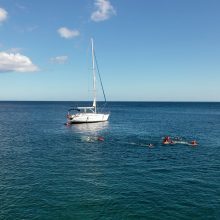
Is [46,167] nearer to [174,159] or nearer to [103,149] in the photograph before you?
[103,149]

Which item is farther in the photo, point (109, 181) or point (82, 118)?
point (82, 118)

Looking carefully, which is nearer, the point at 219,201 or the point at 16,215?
the point at 16,215

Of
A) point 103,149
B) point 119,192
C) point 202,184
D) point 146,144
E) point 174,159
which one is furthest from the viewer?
point 146,144

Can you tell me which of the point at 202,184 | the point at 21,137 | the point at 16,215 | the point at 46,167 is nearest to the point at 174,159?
the point at 202,184

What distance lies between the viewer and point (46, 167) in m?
44.2

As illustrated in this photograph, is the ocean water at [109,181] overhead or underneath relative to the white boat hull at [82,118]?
underneath

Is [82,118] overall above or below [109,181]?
above

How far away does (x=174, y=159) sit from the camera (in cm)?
4928

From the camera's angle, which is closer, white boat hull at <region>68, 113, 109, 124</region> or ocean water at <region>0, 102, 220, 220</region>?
ocean water at <region>0, 102, 220, 220</region>

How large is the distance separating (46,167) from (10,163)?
6.37m

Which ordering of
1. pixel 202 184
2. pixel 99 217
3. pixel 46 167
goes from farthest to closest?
pixel 46 167 < pixel 202 184 < pixel 99 217

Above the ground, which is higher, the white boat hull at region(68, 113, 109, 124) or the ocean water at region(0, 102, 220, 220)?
the white boat hull at region(68, 113, 109, 124)

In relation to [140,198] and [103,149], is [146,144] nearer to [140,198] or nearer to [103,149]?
[103,149]

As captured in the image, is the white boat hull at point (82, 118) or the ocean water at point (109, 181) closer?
the ocean water at point (109, 181)
